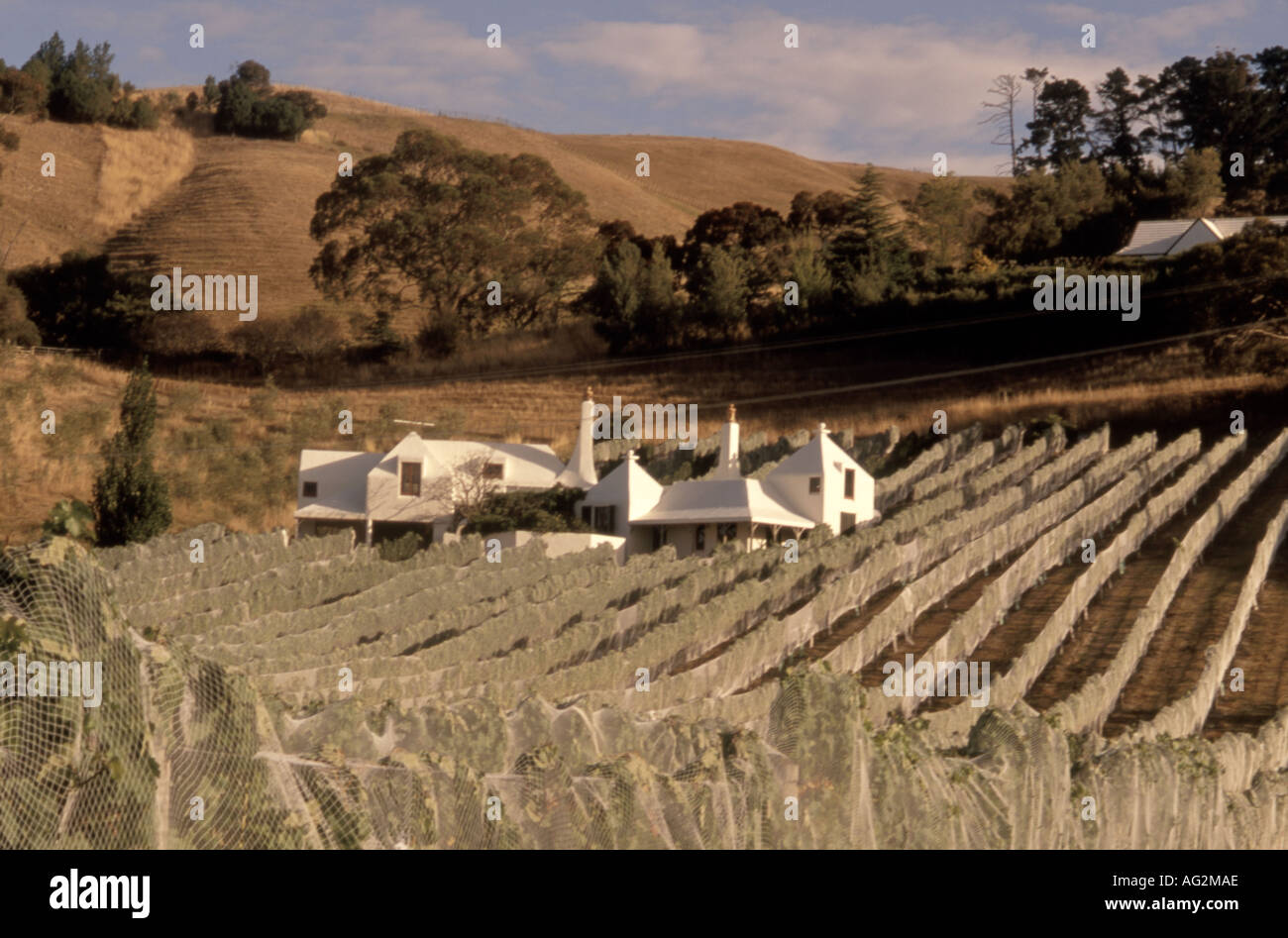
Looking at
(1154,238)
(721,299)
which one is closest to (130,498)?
(721,299)

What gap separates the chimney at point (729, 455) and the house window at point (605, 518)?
10.9ft

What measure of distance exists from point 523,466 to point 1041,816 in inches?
1578

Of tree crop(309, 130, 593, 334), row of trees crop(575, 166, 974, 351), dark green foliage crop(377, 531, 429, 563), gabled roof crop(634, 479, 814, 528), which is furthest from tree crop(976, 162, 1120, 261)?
dark green foliage crop(377, 531, 429, 563)

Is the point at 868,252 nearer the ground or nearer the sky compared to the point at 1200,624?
nearer the sky

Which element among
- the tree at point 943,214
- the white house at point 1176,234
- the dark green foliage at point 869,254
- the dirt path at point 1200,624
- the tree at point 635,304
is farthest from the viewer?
the tree at point 943,214

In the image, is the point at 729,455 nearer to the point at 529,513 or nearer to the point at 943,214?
the point at 529,513

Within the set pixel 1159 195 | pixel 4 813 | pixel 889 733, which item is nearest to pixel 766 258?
pixel 1159 195

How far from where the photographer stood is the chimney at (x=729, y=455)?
50219 millimetres

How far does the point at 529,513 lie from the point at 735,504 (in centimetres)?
561

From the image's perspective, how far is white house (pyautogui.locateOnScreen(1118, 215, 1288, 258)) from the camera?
268ft

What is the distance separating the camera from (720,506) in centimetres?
4712

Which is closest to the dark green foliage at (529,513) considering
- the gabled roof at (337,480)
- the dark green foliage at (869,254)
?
the gabled roof at (337,480)

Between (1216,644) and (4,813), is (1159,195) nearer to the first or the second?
(1216,644)

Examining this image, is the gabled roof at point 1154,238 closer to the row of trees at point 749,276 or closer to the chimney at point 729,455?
the row of trees at point 749,276
